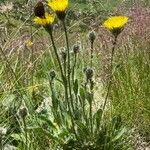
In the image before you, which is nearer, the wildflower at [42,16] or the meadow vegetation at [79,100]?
Answer: the wildflower at [42,16]

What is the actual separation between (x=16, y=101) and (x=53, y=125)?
70cm

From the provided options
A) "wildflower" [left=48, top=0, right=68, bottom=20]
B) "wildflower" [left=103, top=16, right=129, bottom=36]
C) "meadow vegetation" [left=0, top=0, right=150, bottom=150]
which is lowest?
"meadow vegetation" [left=0, top=0, right=150, bottom=150]

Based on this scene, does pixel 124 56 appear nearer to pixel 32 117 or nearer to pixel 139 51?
pixel 139 51

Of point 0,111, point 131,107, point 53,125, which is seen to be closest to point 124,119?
point 131,107

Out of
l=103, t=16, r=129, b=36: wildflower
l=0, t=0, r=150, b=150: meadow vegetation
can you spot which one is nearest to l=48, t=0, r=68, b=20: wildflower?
l=0, t=0, r=150, b=150: meadow vegetation

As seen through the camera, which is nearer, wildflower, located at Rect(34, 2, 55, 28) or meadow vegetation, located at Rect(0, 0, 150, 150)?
wildflower, located at Rect(34, 2, 55, 28)

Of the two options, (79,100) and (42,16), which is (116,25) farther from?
(79,100)

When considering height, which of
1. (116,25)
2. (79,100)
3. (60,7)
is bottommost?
(79,100)

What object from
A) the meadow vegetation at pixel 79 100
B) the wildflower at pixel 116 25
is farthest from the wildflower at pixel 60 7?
the wildflower at pixel 116 25

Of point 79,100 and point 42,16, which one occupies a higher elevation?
point 42,16

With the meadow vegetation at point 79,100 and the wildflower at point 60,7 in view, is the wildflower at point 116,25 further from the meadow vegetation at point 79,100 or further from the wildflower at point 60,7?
the wildflower at point 60,7

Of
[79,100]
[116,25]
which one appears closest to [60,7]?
[116,25]

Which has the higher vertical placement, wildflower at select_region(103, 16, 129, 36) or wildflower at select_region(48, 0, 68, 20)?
wildflower at select_region(48, 0, 68, 20)

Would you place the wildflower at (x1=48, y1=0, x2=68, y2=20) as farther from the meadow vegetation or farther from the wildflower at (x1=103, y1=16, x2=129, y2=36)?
the wildflower at (x1=103, y1=16, x2=129, y2=36)
